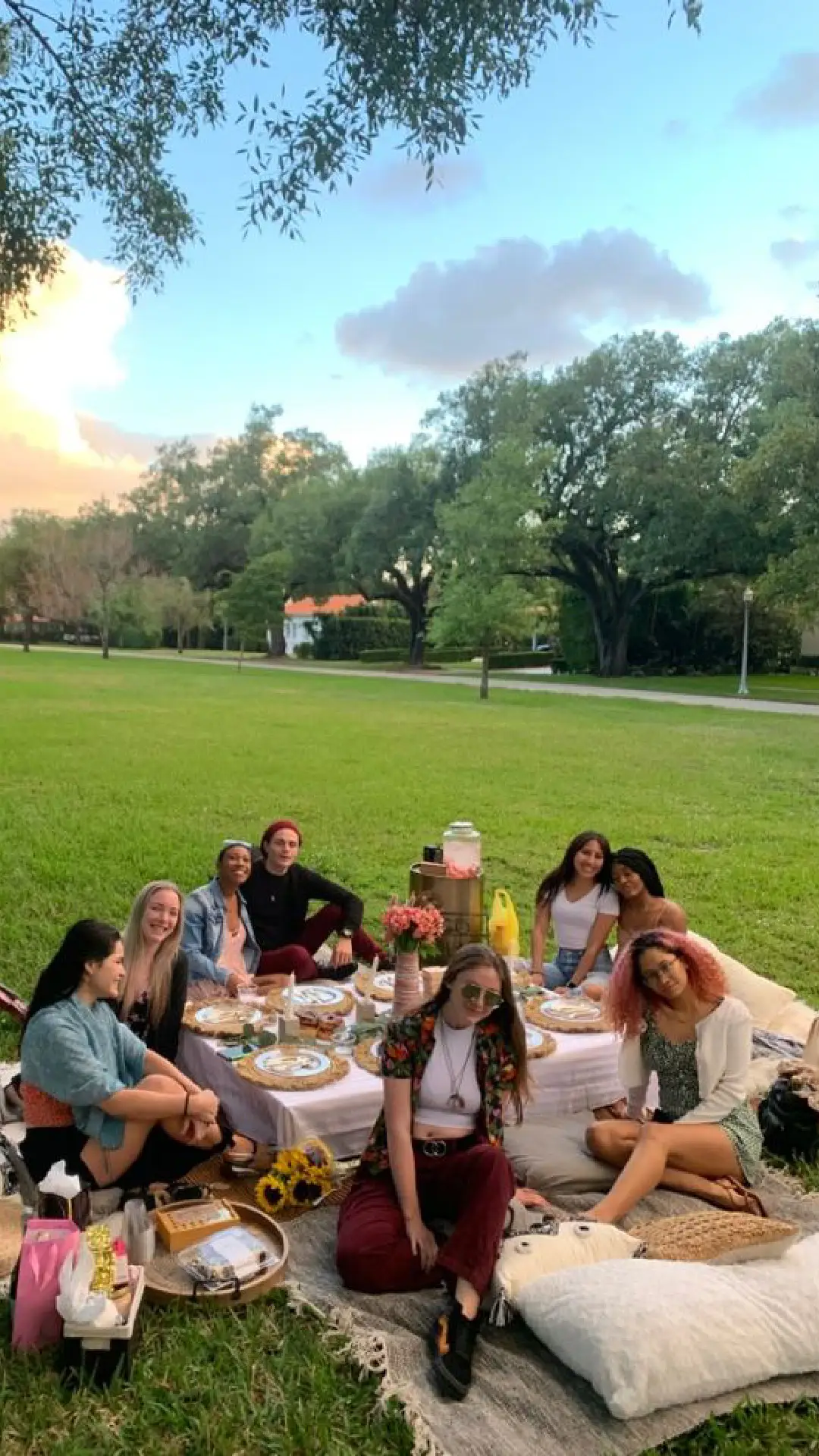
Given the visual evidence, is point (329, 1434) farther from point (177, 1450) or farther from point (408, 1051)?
point (408, 1051)

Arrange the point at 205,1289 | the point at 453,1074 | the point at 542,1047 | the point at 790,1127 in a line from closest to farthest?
the point at 205,1289 < the point at 453,1074 < the point at 542,1047 < the point at 790,1127

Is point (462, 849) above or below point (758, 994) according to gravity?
above

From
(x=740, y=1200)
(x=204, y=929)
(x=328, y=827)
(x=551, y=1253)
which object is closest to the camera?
(x=551, y=1253)

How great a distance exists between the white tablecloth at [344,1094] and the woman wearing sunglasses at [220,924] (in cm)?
74

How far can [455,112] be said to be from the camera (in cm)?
536

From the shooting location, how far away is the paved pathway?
29656 millimetres

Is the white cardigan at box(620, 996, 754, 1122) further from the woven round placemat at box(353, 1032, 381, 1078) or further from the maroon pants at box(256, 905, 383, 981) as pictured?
the maroon pants at box(256, 905, 383, 981)

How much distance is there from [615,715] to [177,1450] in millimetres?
23670

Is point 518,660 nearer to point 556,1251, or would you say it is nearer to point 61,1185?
point 556,1251

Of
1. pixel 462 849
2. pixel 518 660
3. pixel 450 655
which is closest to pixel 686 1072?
pixel 462 849

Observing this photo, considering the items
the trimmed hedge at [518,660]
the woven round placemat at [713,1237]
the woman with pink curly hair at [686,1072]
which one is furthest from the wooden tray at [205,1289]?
the trimmed hedge at [518,660]

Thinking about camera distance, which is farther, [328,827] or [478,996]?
[328,827]

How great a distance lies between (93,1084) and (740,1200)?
2609mm

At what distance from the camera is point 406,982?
4.62 metres
